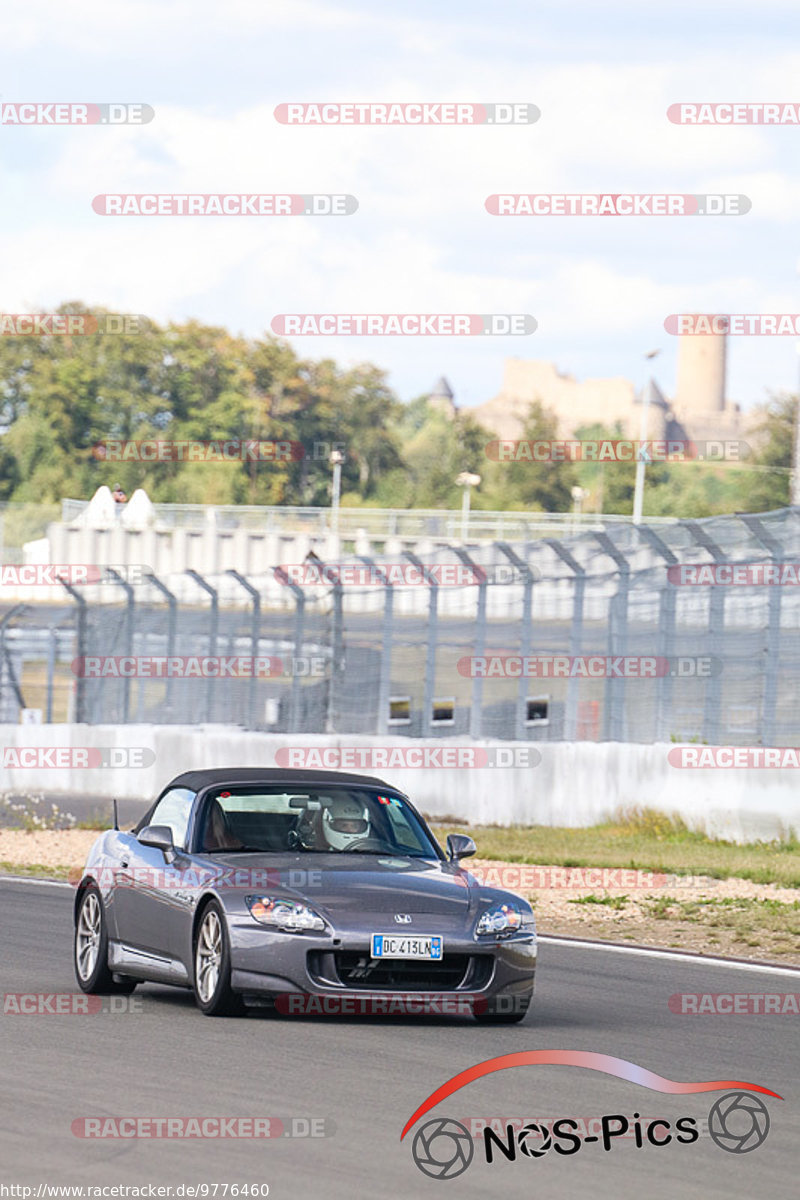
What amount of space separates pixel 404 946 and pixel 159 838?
1710 mm

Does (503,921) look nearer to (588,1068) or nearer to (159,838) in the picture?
(588,1068)

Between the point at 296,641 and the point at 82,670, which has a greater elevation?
the point at 296,641

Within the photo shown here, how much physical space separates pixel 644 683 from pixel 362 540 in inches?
1299

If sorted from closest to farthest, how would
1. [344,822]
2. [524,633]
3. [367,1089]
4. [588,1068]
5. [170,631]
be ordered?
1. [367,1089]
2. [588,1068]
3. [344,822]
4. [524,633]
5. [170,631]

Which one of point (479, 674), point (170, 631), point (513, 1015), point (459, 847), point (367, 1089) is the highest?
point (170, 631)

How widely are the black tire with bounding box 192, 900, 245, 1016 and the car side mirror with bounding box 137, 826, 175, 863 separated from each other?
0.58 m

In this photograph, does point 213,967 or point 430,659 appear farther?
point 430,659

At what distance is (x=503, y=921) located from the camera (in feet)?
34.2

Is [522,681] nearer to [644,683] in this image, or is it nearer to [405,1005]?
[644,683]

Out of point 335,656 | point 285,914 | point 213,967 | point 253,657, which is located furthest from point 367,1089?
point 253,657

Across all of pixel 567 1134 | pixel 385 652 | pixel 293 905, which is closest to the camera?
pixel 567 1134

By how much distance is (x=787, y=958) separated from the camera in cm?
1470

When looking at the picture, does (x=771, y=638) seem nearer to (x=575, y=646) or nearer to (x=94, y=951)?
(x=575, y=646)

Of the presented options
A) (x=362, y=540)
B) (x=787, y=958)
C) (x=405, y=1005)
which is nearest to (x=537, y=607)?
(x=787, y=958)
